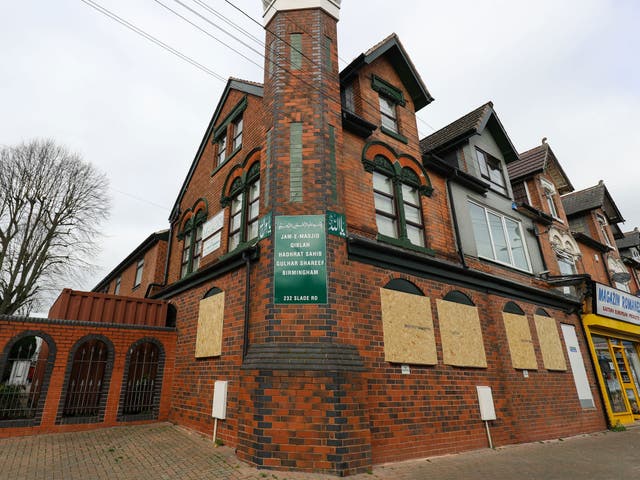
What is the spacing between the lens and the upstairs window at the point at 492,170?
1279 centimetres

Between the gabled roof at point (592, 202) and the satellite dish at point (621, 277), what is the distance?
3.74 metres

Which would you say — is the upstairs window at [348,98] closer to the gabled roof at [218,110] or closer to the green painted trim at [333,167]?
the green painted trim at [333,167]

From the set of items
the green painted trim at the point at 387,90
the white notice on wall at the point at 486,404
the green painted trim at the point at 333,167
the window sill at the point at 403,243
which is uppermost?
the green painted trim at the point at 387,90

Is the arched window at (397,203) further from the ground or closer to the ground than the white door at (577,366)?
further from the ground

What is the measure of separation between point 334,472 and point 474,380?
471cm

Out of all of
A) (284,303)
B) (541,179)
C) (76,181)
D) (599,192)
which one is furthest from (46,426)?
(599,192)

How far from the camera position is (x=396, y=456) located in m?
6.25

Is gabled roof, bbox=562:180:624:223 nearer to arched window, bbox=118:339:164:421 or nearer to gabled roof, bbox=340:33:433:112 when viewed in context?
gabled roof, bbox=340:33:433:112

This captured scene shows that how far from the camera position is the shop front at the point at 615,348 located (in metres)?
12.7

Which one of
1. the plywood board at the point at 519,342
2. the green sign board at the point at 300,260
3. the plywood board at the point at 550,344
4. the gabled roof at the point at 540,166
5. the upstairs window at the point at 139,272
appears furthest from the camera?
the upstairs window at the point at 139,272

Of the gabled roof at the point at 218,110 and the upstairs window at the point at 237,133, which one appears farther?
the upstairs window at the point at 237,133

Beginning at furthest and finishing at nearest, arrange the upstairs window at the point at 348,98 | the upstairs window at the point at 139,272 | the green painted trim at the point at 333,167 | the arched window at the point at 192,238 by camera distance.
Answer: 1. the upstairs window at the point at 139,272
2. the arched window at the point at 192,238
3. the upstairs window at the point at 348,98
4. the green painted trim at the point at 333,167

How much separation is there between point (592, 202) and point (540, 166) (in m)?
7.18

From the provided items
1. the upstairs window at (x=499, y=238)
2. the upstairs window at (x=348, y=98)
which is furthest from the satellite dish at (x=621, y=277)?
the upstairs window at (x=348, y=98)
